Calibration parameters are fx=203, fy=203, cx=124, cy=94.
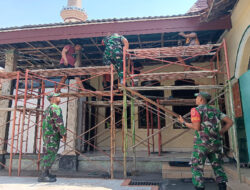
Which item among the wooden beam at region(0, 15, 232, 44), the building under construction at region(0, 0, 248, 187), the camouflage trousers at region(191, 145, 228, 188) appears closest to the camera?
the camouflage trousers at region(191, 145, 228, 188)

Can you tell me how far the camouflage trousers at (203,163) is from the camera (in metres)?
3.46

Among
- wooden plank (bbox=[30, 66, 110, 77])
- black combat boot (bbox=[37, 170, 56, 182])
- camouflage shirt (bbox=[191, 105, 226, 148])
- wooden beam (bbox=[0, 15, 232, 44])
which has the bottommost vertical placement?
black combat boot (bbox=[37, 170, 56, 182])

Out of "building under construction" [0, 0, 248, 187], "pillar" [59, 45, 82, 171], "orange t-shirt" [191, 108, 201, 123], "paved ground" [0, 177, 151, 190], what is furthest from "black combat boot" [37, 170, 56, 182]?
"orange t-shirt" [191, 108, 201, 123]

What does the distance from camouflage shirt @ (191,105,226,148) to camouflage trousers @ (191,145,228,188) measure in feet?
0.36

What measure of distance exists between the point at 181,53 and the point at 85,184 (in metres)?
4.38

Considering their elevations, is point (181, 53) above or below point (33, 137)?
above

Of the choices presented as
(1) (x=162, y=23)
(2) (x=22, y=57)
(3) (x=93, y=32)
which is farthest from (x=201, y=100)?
(2) (x=22, y=57)

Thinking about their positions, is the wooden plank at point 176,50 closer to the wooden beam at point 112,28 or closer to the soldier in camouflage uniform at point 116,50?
the soldier in camouflage uniform at point 116,50

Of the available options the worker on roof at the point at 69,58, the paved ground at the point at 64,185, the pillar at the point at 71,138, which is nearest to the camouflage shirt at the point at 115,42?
the worker on roof at the point at 69,58

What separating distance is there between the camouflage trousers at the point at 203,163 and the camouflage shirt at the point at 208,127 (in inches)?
Result: 4.4

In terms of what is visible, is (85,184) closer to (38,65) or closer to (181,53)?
(181,53)

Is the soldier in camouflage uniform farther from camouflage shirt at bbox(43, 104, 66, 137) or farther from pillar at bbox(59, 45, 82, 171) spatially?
camouflage shirt at bbox(43, 104, 66, 137)

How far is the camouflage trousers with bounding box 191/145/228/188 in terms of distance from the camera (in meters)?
3.46

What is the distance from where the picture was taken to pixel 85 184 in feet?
14.9
